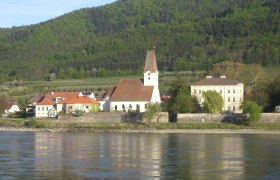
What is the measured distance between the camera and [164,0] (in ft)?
590

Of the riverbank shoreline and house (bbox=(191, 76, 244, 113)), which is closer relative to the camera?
the riverbank shoreline

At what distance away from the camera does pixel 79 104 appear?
7044 cm

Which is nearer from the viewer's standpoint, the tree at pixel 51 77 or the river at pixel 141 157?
the river at pixel 141 157

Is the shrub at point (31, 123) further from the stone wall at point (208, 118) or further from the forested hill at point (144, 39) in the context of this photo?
the forested hill at point (144, 39)

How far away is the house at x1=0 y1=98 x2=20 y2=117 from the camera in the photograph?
79.6 m

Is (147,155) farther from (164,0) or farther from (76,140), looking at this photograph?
(164,0)

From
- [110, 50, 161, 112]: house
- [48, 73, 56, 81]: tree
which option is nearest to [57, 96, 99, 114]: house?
[110, 50, 161, 112]: house

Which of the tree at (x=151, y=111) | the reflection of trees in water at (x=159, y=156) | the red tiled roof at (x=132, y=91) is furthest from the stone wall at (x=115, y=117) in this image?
the reflection of trees in water at (x=159, y=156)

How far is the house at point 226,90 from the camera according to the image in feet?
218

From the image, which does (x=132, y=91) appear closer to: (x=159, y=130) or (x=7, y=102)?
(x=159, y=130)

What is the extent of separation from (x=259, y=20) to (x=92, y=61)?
31.6m

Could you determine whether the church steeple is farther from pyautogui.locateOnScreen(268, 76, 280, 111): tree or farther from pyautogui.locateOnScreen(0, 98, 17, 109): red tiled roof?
pyautogui.locateOnScreen(0, 98, 17, 109): red tiled roof

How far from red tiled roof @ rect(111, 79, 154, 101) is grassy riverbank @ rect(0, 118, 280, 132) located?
6692 mm

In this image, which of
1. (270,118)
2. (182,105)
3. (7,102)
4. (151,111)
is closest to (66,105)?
(151,111)
